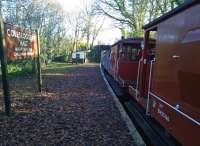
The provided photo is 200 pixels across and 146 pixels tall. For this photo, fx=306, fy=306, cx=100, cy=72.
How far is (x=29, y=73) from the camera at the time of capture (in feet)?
71.8

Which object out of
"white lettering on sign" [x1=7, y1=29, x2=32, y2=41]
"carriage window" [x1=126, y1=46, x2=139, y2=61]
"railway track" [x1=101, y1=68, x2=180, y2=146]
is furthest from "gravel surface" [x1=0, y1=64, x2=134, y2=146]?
"carriage window" [x1=126, y1=46, x2=139, y2=61]

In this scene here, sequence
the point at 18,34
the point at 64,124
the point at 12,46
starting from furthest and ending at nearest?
the point at 18,34 → the point at 12,46 → the point at 64,124

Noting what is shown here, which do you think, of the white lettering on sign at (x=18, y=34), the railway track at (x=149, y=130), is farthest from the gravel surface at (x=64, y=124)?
the white lettering on sign at (x=18, y=34)

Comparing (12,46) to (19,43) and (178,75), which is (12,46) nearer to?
(19,43)

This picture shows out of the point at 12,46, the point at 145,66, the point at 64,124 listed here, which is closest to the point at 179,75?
the point at 145,66

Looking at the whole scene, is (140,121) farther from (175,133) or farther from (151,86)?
(175,133)

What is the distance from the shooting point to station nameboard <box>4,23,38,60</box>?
29.2 feet

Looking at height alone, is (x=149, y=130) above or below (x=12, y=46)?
below

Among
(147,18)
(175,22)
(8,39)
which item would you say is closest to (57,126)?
(8,39)

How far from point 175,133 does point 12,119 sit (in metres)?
4.59

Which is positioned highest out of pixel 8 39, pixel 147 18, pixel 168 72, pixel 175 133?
pixel 147 18

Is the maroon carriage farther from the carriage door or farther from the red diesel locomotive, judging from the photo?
the carriage door

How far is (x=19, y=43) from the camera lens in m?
10.1

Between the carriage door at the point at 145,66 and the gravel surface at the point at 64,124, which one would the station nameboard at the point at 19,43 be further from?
the carriage door at the point at 145,66
